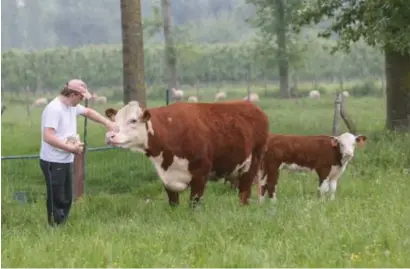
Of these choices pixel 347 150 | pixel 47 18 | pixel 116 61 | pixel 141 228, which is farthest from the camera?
pixel 47 18

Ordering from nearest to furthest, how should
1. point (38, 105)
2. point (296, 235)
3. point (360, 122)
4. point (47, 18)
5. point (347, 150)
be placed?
point (296, 235)
point (347, 150)
point (360, 122)
point (38, 105)
point (47, 18)

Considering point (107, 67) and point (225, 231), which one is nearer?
point (225, 231)

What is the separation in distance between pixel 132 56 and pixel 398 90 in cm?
641

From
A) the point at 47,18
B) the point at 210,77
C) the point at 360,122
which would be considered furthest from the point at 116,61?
the point at 47,18

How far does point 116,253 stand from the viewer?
6.86m

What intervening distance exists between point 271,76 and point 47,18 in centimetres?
6707

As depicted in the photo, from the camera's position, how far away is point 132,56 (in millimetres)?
15406

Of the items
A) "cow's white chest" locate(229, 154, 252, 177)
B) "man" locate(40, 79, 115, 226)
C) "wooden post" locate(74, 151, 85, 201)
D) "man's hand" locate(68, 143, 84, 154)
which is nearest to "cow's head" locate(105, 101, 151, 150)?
"man" locate(40, 79, 115, 226)

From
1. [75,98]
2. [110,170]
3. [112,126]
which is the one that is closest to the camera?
[75,98]

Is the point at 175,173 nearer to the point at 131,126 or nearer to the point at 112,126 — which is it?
the point at 131,126

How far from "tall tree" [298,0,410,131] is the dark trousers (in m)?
8.72

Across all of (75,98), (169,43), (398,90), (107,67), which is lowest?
(107,67)

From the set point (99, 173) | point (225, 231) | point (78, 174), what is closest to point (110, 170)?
point (99, 173)

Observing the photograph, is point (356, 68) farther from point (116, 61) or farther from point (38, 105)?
point (38, 105)
